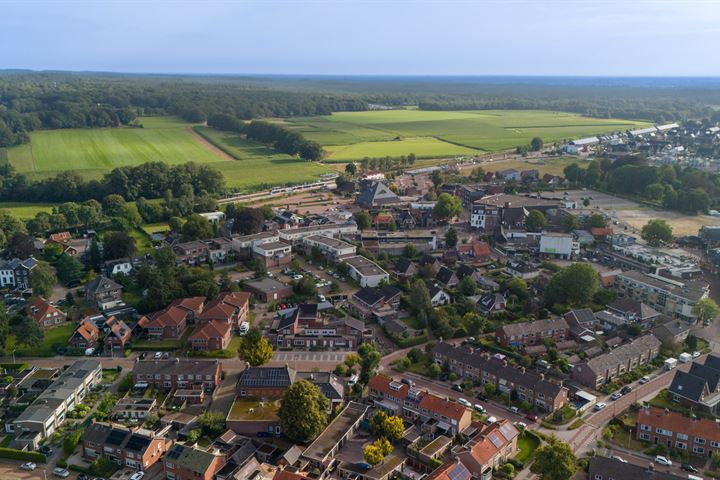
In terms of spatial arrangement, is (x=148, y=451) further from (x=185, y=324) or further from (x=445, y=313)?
(x=445, y=313)

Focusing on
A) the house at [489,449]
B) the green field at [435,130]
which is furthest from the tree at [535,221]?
the green field at [435,130]

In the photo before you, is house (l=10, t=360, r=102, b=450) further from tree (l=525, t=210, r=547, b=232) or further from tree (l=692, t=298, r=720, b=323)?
tree (l=525, t=210, r=547, b=232)

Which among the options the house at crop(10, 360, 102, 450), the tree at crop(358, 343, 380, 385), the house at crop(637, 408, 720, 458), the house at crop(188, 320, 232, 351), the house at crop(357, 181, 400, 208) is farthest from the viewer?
the house at crop(357, 181, 400, 208)

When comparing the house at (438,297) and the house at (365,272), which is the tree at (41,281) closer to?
the house at (365,272)

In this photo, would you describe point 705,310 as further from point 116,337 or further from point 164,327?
point 116,337

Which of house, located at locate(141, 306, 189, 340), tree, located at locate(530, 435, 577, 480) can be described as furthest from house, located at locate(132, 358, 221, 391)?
tree, located at locate(530, 435, 577, 480)

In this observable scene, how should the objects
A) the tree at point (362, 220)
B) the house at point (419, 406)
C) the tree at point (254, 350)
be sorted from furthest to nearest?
the tree at point (362, 220) < the tree at point (254, 350) < the house at point (419, 406)

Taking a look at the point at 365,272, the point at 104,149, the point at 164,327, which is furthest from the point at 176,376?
the point at 104,149

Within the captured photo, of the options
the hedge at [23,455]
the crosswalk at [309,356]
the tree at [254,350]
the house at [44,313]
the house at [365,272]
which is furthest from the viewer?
the house at [365,272]
